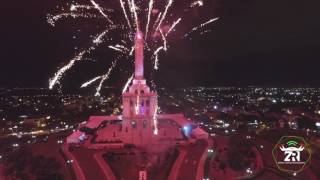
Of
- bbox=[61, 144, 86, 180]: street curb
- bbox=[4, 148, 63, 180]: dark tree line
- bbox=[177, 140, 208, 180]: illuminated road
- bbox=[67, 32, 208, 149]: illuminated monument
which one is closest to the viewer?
bbox=[4, 148, 63, 180]: dark tree line

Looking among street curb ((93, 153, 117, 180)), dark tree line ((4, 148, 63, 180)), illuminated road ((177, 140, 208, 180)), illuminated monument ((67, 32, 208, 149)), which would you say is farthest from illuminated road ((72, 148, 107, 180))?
illuminated road ((177, 140, 208, 180))

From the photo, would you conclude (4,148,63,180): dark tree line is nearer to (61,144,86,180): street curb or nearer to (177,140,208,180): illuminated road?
(61,144,86,180): street curb

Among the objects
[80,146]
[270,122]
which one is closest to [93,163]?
[80,146]

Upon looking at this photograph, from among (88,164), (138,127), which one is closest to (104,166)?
(88,164)

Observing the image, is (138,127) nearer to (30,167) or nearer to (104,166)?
(104,166)

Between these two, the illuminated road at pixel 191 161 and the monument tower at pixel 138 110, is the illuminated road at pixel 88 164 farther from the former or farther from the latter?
the illuminated road at pixel 191 161

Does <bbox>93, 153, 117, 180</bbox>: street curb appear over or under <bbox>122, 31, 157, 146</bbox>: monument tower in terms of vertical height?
under
